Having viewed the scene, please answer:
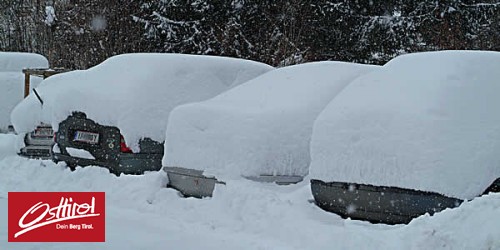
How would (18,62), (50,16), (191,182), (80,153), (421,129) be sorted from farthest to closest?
(50,16) → (18,62) → (80,153) → (191,182) → (421,129)

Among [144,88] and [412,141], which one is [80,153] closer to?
[144,88]

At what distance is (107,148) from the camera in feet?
22.7

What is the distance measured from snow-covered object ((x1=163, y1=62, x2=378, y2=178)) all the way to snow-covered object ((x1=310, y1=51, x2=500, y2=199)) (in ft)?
1.51

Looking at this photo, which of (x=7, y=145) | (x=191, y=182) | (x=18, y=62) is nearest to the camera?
(x=191, y=182)

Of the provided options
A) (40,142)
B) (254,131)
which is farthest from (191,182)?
(40,142)

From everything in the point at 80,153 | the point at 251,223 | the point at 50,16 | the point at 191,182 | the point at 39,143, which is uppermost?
the point at 251,223

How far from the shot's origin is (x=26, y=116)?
914 cm

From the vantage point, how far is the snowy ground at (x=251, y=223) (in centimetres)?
390

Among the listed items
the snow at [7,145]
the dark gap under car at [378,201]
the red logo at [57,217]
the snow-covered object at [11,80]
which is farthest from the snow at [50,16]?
the dark gap under car at [378,201]

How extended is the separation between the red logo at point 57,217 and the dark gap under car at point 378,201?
1947mm

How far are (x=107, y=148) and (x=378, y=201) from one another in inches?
142

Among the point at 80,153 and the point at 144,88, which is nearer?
the point at 144,88

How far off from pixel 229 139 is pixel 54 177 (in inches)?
123

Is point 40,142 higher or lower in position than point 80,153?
lower
